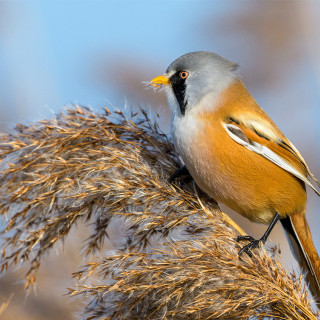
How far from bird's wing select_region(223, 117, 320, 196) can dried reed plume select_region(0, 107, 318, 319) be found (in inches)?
15.9

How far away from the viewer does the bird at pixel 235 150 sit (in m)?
3.15

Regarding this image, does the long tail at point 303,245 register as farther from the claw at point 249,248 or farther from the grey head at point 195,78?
the grey head at point 195,78

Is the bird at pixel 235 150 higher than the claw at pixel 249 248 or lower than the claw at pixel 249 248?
higher

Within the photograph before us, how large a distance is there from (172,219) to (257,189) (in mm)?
774

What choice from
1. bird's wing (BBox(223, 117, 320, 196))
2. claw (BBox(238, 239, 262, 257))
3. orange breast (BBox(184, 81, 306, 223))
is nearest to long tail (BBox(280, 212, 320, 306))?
orange breast (BBox(184, 81, 306, 223))

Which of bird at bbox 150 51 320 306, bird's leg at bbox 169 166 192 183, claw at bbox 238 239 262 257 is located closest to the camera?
claw at bbox 238 239 262 257

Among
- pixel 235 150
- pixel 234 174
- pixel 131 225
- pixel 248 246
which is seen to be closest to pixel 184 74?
pixel 235 150

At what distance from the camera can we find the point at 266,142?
333 centimetres

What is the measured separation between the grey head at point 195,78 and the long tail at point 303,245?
37.8 inches

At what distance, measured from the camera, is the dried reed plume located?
7.74 ft

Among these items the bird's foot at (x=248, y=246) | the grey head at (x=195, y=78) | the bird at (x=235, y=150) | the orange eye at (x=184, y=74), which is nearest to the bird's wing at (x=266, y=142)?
the bird at (x=235, y=150)

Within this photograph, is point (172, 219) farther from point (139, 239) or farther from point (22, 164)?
point (22, 164)

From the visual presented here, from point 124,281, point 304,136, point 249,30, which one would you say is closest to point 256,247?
point 124,281

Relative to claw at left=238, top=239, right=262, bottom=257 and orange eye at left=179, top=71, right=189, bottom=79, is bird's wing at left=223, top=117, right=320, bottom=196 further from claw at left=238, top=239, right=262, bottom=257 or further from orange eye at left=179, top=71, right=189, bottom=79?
claw at left=238, top=239, right=262, bottom=257
